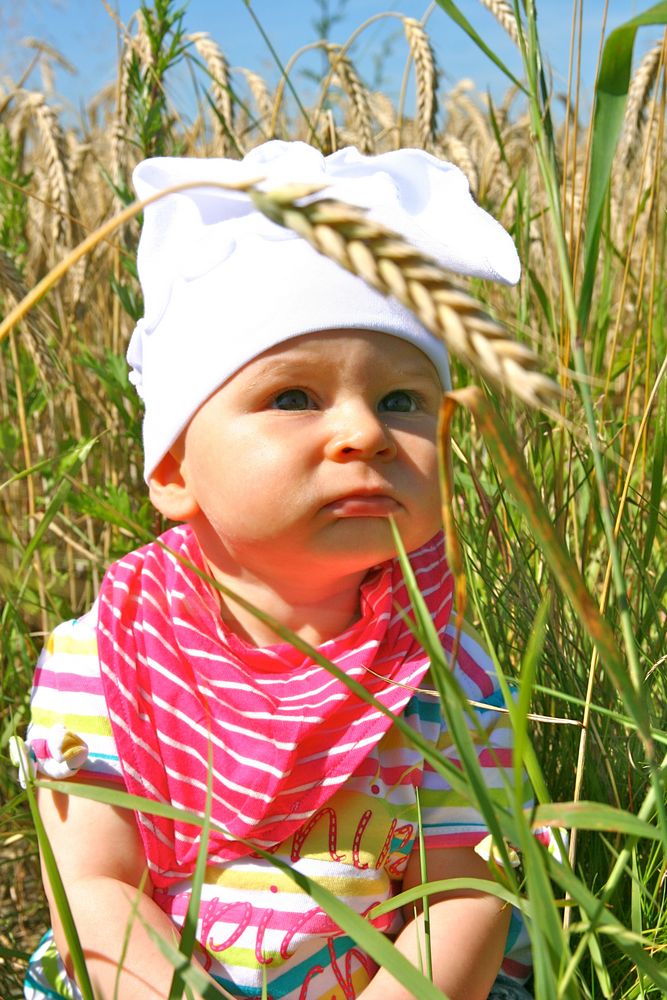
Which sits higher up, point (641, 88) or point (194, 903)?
point (641, 88)

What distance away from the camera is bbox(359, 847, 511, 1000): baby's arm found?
3.64ft

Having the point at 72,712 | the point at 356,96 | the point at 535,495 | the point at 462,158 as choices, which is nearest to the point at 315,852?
the point at 72,712

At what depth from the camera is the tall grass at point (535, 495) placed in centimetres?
68

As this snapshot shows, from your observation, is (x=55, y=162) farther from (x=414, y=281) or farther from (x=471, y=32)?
(x=414, y=281)

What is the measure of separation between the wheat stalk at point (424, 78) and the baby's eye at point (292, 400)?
3.04 feet

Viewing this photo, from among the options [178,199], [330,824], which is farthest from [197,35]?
[330,824]

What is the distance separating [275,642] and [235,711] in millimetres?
93

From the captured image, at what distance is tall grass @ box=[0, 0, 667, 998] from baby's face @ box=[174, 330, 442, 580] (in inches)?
4.6

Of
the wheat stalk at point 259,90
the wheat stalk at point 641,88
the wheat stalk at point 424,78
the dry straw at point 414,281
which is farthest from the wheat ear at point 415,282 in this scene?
the wheat stalk at point 259,90

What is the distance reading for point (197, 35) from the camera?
2166 millimetres

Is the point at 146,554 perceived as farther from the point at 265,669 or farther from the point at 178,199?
the point at 178,199

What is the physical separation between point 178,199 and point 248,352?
23cm

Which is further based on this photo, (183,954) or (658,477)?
(658,477)

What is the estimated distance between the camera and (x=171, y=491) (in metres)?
1.22
